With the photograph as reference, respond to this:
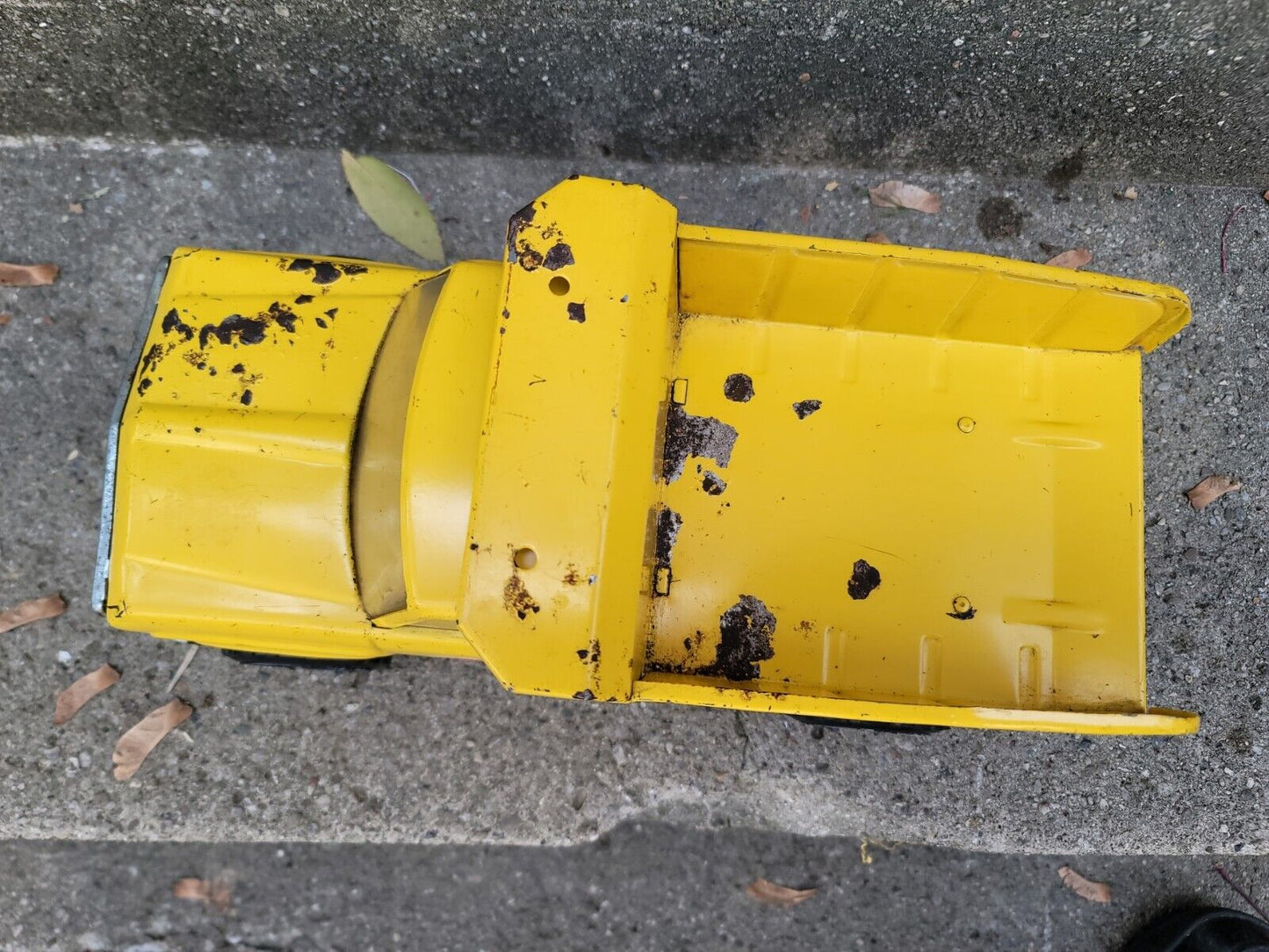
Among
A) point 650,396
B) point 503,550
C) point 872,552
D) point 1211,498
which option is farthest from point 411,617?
point 1211,498

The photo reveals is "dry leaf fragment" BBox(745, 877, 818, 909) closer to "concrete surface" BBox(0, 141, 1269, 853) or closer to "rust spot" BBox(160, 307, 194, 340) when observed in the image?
"concrete surface" BBox(0, 141, 1269, 853)

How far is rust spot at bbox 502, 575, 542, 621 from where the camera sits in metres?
1.29

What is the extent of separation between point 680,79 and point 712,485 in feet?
4.19

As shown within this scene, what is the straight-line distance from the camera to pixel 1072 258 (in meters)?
2.42

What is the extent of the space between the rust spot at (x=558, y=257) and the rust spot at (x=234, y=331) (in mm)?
766

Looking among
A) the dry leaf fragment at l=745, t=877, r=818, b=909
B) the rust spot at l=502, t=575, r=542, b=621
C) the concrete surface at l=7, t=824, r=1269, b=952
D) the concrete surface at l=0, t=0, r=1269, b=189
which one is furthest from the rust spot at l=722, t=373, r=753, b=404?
the dry leaf fragment at l=745, t=877, r=818, b=909

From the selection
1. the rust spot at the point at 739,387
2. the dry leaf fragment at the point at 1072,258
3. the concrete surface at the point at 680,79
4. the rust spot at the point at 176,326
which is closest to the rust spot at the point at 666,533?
the rust spot at the point at 739,387

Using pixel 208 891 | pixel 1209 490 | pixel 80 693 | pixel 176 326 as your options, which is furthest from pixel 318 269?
pixel 1209 490

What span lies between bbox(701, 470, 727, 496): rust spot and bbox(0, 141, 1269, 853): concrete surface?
89cm

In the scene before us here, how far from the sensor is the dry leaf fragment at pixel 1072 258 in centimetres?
241

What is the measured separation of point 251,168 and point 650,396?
1.91 m

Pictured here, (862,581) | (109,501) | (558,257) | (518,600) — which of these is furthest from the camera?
(862,581)

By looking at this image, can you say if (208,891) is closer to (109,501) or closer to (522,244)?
(109,501)

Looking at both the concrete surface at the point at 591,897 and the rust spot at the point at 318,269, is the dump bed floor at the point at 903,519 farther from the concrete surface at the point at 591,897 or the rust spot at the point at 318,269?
the concrete surface at the point at 591,897
